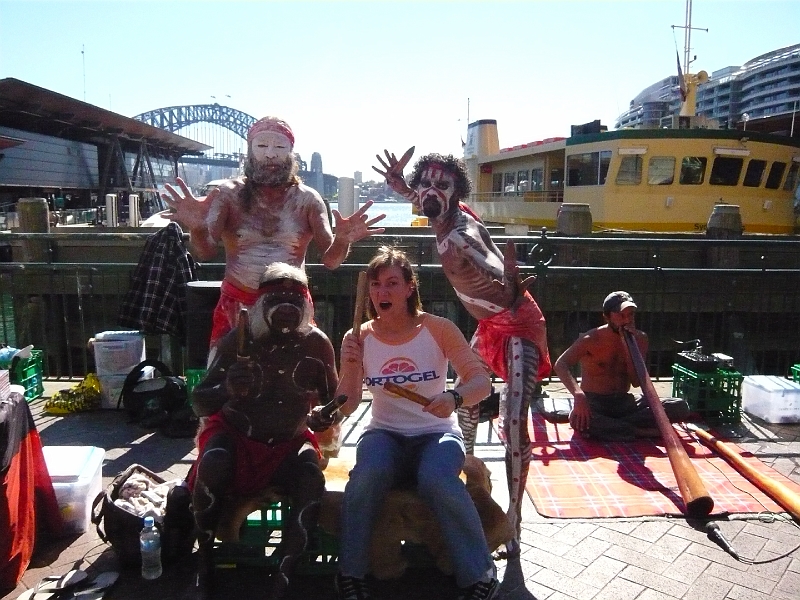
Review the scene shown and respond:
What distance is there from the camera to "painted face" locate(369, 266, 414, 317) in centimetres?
304

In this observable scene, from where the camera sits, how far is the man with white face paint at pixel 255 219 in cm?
357

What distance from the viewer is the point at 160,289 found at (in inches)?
216

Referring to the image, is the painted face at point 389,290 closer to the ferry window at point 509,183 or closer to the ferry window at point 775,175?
the ferry window at point 775,175

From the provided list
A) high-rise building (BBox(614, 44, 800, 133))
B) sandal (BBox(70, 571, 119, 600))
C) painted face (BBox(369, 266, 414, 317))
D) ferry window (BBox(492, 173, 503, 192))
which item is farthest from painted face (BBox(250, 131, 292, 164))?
high-rise building (BBox(614, 44, 800, 133))

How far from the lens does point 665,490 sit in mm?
4039

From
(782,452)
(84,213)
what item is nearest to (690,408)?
(782,452)

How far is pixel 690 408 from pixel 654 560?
2.49m

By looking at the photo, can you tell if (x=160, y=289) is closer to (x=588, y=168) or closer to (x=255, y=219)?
(x=255, y=219)

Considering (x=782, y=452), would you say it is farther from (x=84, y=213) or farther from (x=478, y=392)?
(x=84, y=213)

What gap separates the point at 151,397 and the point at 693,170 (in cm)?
A: 1419

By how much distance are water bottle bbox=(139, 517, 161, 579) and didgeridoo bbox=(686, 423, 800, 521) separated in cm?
341

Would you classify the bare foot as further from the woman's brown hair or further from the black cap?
the woman's brown hair

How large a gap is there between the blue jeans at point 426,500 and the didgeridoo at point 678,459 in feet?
5.36

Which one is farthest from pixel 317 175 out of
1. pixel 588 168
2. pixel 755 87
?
pixel 588 168
